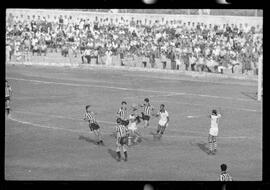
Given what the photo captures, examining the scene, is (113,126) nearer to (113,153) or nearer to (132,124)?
(132,124)

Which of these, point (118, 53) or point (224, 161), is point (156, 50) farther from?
point (224, 161)

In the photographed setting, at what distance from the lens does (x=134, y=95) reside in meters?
37.8

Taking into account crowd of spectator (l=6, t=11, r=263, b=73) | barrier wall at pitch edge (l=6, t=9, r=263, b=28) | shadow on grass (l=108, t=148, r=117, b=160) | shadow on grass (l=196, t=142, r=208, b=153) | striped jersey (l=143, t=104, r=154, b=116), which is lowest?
shadow on grass (l=108, t=148, r=117, b=160)

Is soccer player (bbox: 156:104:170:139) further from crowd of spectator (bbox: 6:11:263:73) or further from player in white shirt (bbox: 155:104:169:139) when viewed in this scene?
crowd of spectator (bbox: 6:11:263:73)

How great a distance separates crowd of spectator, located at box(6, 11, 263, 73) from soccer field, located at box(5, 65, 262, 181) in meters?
1.53

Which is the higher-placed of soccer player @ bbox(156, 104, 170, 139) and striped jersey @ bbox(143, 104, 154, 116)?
striped jersey @ bbox(143, 104, 154, 116)

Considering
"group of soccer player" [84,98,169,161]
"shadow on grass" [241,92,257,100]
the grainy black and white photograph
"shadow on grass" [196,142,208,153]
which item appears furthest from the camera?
"shadow on grass" [241,92,257,100]

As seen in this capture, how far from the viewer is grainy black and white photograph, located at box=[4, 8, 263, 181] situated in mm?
24297

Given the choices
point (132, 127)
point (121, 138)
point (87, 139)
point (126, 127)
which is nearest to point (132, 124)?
point (132, 127)

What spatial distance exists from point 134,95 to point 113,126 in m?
7.73

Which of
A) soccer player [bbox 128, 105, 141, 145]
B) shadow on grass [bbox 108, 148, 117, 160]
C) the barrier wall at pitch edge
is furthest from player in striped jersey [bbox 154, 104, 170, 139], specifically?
the barrier wall at pitch edge
